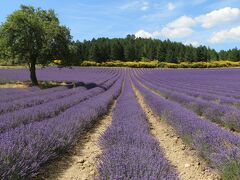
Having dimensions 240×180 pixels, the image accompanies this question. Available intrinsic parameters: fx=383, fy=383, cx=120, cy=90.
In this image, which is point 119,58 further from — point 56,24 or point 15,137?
point 15,137

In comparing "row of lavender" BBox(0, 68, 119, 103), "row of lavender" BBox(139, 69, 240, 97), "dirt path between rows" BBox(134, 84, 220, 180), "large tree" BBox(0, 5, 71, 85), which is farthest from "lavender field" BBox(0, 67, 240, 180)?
"large tree" BBox(0, 5, 71, 85)

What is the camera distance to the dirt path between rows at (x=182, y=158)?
5512 mm

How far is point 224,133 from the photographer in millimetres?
6457

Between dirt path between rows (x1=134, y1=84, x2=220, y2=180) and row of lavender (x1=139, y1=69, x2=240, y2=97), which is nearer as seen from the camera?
dirt path between rows (x1=134, y1=84, x2=220, y2=180)

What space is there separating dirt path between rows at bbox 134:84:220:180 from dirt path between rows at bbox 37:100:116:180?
1279 millimetres

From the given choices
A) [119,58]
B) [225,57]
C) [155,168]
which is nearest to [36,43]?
[155,168]

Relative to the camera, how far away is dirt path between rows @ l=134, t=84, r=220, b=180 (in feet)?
18.1

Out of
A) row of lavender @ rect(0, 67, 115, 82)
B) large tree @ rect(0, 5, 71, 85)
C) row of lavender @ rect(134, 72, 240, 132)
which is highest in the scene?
large tree @ rect(0, 5, 71, 85)

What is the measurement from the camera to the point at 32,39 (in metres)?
27.5

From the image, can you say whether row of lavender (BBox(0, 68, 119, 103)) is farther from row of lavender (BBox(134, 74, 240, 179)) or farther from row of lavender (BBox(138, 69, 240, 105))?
row of lavender (BBox(134, 74, 240, 179))

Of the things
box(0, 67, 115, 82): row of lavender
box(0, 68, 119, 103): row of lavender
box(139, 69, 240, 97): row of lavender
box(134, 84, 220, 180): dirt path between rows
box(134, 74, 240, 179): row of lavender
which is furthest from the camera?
box(0, 67, 115, 82): row of lavender

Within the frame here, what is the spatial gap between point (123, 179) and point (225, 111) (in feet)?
25.5

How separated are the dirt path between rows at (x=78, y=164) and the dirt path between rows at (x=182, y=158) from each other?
1.28 meters

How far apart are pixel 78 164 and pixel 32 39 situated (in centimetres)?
2266
